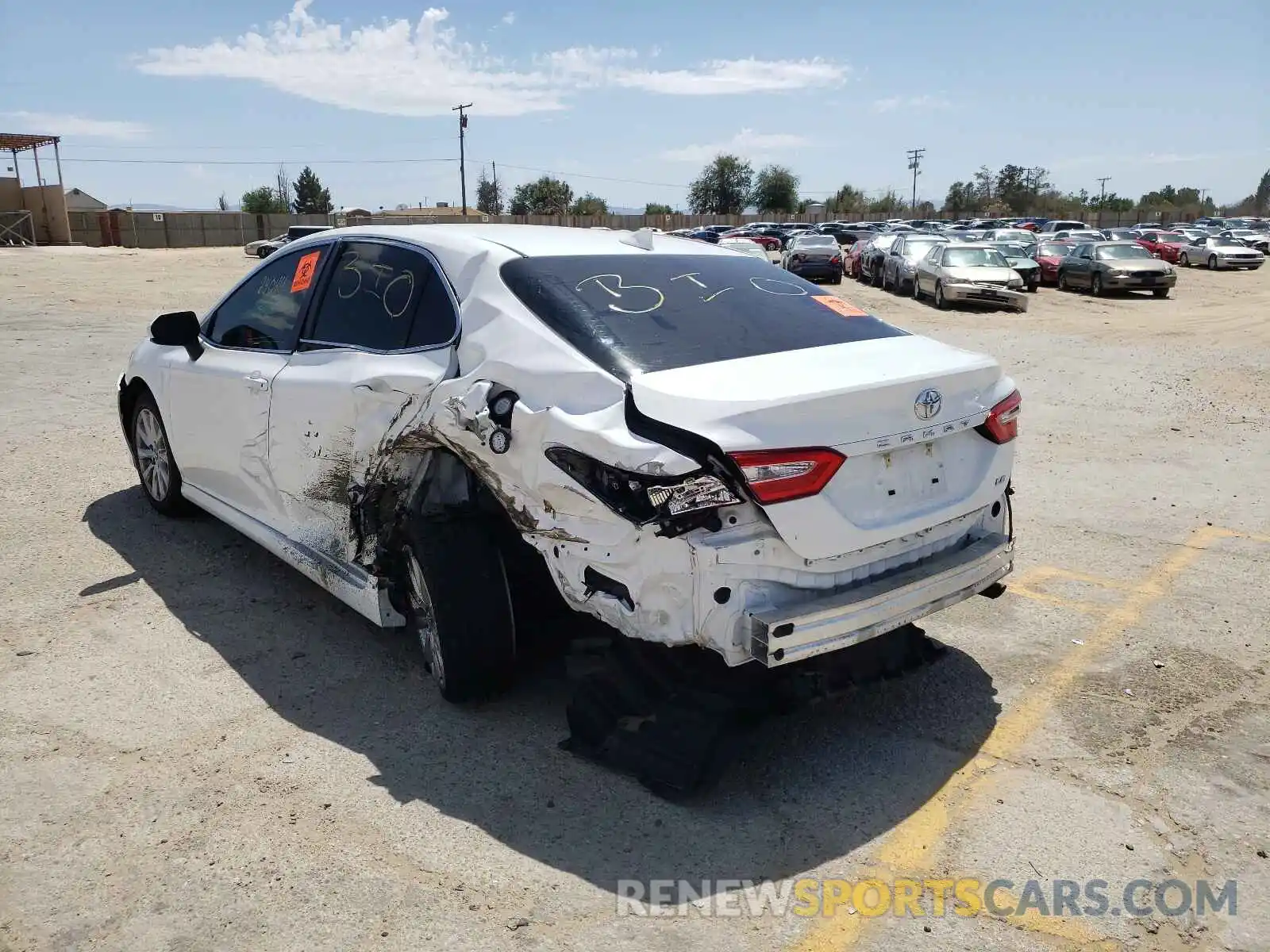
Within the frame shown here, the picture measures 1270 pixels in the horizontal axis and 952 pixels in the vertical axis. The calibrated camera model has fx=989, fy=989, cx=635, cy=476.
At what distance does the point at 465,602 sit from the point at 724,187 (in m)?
105

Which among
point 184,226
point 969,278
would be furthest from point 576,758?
point 184,226

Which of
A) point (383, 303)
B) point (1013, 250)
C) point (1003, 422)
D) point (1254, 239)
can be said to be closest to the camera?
point (1003, 422)

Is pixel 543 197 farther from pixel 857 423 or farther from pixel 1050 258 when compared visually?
pixel 857 423

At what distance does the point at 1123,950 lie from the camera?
2537 mm

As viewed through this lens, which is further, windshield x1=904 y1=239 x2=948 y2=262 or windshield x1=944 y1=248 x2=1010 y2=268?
windshield x1=904 y1=239 x2=948 y2=262

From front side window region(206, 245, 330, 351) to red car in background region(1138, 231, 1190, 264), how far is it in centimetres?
3843

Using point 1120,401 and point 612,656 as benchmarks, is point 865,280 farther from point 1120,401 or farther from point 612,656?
point 612,656

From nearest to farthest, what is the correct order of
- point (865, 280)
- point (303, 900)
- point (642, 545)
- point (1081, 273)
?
point (303, 900)
point (642, 545)
point (1081, 273)
point (865, 280)

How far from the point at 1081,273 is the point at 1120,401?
59.1 feet

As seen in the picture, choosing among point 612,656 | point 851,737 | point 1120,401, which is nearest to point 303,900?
point 612,656

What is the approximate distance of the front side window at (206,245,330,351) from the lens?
4.46m

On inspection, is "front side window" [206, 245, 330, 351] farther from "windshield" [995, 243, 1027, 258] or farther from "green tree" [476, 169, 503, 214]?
"green tree" [476, 169, 503, 214]

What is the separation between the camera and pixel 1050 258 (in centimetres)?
2850

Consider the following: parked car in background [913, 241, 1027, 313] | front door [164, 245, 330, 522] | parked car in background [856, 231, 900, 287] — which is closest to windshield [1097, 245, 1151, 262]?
parked car in background [913, 241, 1027, 313]
